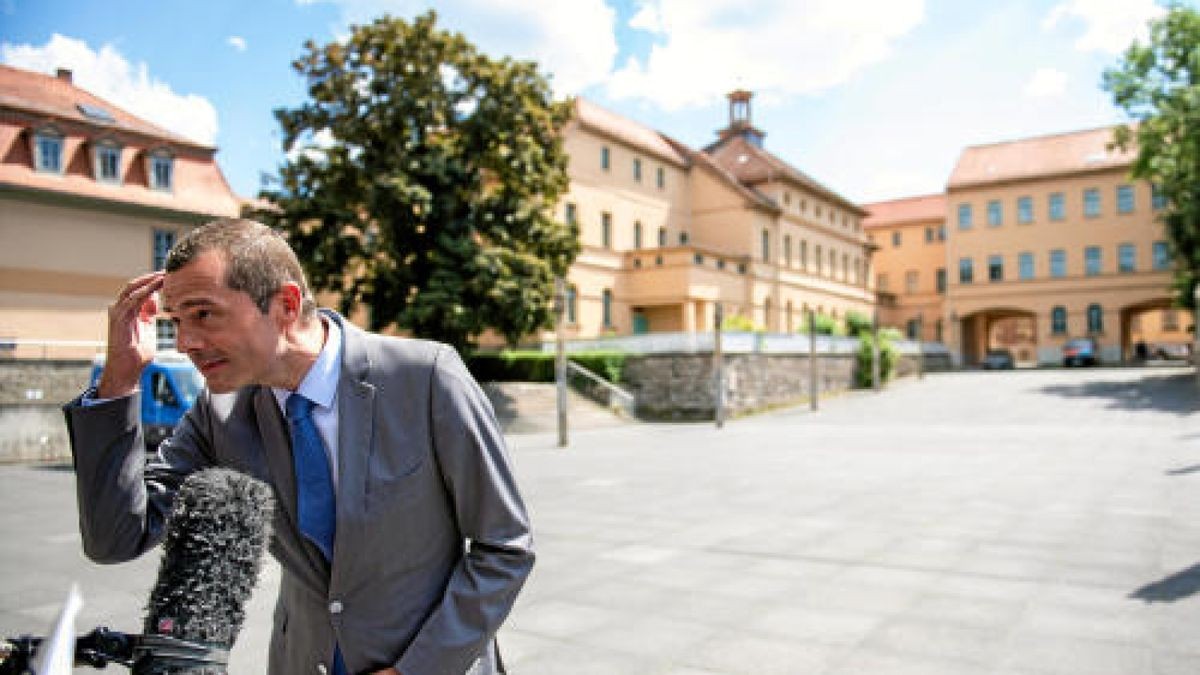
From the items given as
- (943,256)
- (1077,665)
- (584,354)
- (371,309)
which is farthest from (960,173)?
(1077,665)

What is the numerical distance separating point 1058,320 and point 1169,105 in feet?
95.6

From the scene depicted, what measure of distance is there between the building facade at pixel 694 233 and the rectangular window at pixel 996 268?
9.75 meters

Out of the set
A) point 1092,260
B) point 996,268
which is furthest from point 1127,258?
point 996,268

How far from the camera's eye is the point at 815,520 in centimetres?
891

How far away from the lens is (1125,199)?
182ft

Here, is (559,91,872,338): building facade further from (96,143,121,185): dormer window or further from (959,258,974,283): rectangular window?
(96,143,121,185): dormer window

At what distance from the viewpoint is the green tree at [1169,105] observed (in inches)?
1198

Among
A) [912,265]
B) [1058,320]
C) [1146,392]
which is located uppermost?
[912,265]

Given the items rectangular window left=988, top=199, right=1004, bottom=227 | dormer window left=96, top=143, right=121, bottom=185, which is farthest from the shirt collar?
rectangular window left=988, top=199, right=1004, bottom=227

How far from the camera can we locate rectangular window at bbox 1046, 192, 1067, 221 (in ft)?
189

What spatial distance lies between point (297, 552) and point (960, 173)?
6696cm

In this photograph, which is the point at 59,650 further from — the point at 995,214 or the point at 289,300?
the point at 995,214

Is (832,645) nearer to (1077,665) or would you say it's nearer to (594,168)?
(1077,665)

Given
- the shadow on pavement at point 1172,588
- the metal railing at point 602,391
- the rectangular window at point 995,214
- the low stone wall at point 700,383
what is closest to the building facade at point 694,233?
the low stone wall at point 700,383
